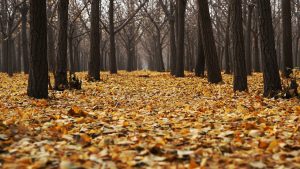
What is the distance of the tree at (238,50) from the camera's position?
10.2m

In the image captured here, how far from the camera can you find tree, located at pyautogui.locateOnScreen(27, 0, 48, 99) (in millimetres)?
8703

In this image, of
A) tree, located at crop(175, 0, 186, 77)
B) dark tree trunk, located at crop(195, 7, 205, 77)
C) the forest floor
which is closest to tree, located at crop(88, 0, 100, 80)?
tree, located at crop(175, 0, 186, 77)

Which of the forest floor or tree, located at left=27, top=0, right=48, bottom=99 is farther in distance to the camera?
tree, located at left=27, top=0, right=48, bottom=99

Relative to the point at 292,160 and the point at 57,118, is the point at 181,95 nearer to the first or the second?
the point at 57,118

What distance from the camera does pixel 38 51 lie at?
347 inches

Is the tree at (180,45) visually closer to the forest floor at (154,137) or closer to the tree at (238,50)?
the tree at (238,50)

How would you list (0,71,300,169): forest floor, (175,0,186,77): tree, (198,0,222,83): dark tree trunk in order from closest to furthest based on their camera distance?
1. (0,71,300,169): forest floor
2. (198,0,222,83): dark tree trunk
3. (175,0,186,77): tree

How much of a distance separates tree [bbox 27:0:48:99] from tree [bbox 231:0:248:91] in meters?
5.15

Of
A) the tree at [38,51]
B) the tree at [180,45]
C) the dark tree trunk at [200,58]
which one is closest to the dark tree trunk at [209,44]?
the dark tree trunk at [200,58]

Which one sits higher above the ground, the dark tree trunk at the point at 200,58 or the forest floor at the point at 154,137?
the dark tree trunk at the point at 200,58

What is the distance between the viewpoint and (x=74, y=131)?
Answer: 5125 mm

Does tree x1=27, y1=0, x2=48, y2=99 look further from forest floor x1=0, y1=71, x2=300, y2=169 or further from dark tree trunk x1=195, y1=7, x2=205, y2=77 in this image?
dark tree trunk x1=195, y1=7, x2=205, y2=77

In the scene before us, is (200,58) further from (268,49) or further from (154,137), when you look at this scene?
(154,137)

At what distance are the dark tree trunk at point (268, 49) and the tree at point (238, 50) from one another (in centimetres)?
162
